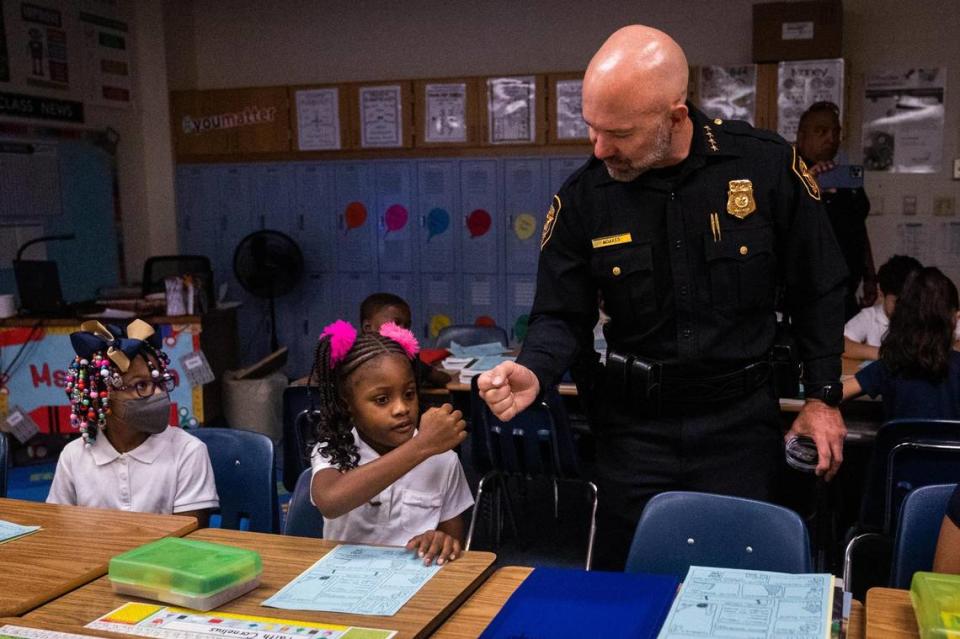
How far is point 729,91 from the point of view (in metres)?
5.74

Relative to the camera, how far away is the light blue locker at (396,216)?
6387 millimetres

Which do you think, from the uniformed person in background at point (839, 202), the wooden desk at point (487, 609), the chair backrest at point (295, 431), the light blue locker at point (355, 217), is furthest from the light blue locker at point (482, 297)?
the wooden desk at point (487, 609)

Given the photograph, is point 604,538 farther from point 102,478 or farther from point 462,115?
point 462,115

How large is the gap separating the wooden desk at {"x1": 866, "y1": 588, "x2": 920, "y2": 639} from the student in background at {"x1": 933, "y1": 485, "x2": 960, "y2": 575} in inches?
5.2

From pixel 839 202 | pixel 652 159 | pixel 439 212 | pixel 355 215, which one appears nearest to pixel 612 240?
pixel 652 159

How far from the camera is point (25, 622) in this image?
1400mm

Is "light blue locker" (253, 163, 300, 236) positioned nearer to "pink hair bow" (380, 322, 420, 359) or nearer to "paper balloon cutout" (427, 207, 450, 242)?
"paper balloon cutout" (427, 207, 450, 242)

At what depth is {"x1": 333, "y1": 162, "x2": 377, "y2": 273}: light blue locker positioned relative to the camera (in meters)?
6.45

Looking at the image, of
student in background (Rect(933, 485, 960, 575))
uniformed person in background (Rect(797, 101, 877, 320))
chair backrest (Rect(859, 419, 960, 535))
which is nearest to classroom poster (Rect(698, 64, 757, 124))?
uniformed person in background (Rect(797, 101, 877, 320))

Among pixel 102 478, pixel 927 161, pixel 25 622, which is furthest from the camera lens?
pixel 927 161

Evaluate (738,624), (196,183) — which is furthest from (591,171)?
(196,183)

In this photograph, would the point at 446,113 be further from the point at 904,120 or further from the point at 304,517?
the point at 304,517

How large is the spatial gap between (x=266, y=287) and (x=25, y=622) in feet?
16.4

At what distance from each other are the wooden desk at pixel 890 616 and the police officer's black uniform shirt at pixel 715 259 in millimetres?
613
